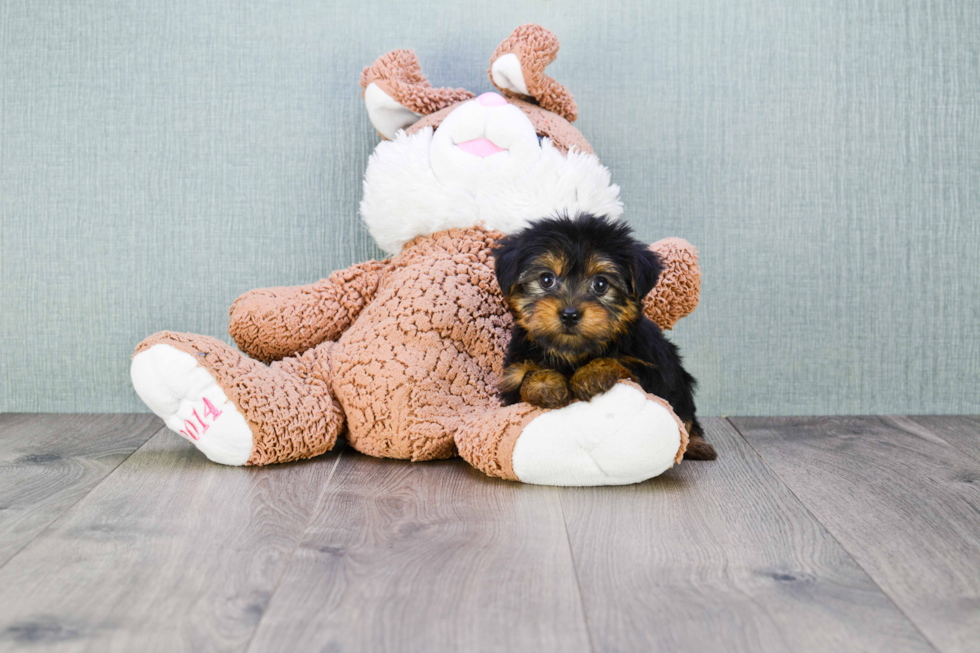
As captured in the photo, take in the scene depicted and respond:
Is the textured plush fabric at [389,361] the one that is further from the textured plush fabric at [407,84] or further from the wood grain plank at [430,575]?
the textured plush fabric at [407,84]

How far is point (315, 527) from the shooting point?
1317 millimetres

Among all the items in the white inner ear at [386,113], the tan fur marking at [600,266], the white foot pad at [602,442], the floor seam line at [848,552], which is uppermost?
the white inner ear at [386,113]

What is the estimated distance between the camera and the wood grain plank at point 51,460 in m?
1.35

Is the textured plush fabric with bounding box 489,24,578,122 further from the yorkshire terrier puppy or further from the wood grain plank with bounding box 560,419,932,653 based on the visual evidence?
the wood grain plank with bounding box 560,419,932,653

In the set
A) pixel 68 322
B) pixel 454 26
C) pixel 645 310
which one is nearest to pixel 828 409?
pixel 645 310

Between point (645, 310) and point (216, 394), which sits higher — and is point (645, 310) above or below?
above

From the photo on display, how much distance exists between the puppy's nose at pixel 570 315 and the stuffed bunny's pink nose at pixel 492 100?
0.70 m

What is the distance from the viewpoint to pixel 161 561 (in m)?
1.16

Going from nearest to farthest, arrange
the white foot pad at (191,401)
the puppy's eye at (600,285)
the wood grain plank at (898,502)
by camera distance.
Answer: the wood grain plank at (898,502) → the puppy's eye at (600,285) → the white foot pad at (191,401)

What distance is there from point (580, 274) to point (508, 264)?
5.3 inches

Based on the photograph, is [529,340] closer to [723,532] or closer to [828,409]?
[723,532]

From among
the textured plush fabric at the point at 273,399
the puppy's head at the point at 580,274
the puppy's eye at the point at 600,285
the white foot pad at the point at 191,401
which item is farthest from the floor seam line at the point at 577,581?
the white foot pad at the point at 191,401

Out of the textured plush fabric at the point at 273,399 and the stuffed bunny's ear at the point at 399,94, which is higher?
the stuffed bunny's ear at the point at 399,94

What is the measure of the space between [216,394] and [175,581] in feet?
1.88
